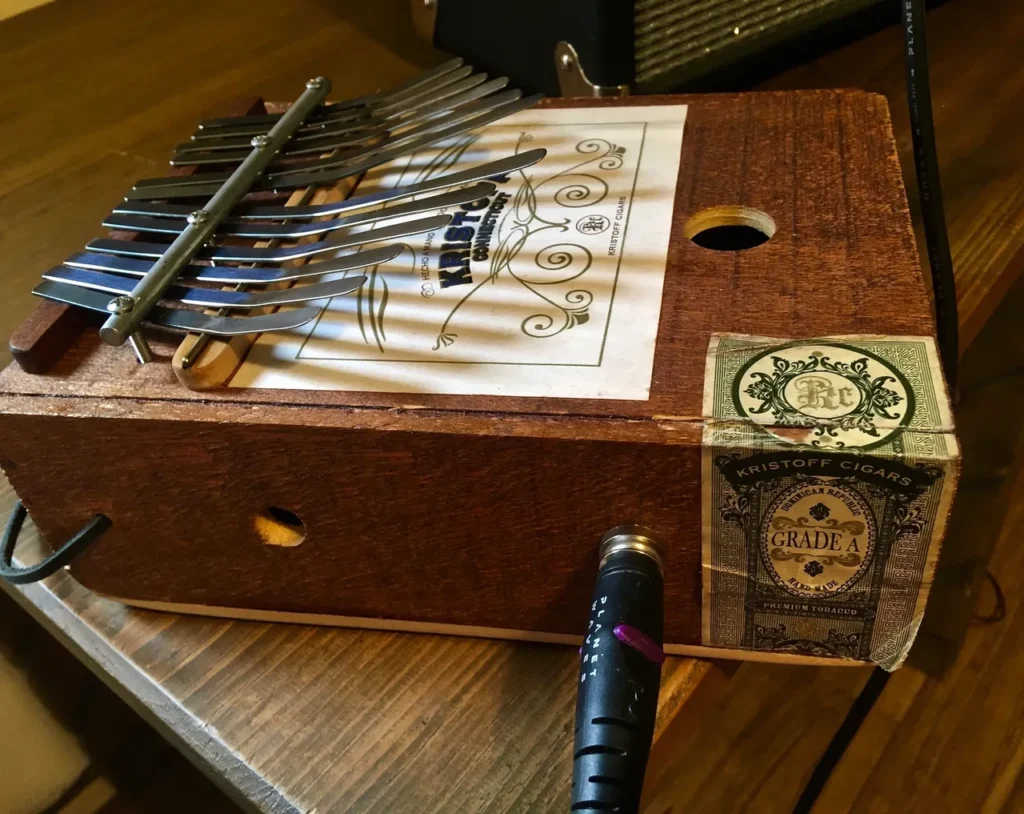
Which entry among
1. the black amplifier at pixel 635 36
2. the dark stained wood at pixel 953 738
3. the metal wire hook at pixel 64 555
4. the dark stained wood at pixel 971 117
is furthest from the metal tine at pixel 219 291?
the dark stained wood at pixel 953 738

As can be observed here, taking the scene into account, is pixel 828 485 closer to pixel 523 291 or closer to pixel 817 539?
pixel 817 539

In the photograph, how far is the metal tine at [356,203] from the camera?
18.4 inches

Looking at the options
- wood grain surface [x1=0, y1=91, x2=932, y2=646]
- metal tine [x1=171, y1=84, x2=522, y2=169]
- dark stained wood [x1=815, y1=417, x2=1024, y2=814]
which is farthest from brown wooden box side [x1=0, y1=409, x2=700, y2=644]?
dark stained wood [x1=815, y1=417, x2=1024, y2=814]

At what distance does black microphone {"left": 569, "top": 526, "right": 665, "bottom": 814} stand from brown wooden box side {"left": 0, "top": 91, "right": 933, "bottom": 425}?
68 millimetres

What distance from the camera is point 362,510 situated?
0.42 meters

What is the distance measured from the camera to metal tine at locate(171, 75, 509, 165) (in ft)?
1.83

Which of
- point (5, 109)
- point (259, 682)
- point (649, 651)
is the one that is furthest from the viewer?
point (5, 109)

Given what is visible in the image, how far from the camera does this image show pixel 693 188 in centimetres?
49

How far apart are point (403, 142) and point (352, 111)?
0.22 ft

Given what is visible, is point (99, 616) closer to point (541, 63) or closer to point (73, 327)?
point (73, 327)

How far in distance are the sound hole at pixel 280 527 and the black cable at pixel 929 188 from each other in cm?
37

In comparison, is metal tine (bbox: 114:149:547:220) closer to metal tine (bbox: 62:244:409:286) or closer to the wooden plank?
metal tine (bbox: 62:244:409:286)

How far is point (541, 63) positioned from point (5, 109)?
A: 0.59 metres

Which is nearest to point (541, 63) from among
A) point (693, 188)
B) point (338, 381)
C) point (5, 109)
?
point (693, 188)
